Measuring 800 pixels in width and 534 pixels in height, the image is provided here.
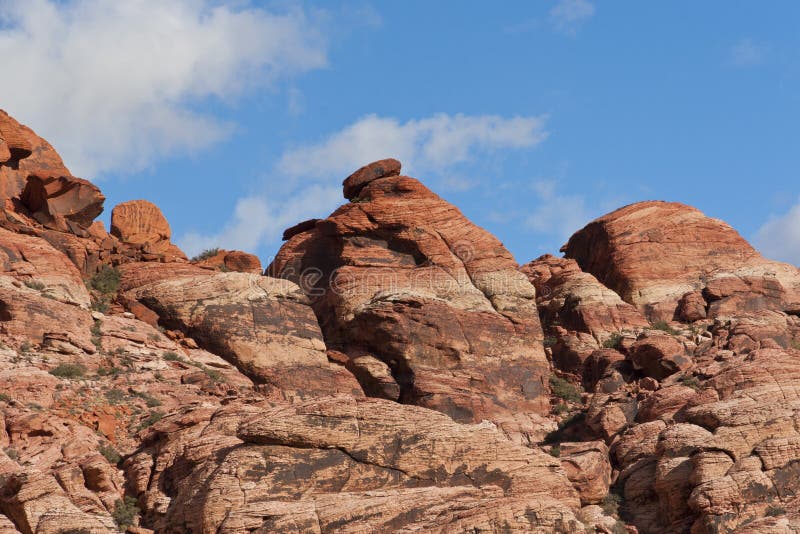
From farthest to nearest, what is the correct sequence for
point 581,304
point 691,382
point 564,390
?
1. point 581,304
2. point 564,390
3. point 691,382

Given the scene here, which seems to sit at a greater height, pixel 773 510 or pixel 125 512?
pixel 125 512

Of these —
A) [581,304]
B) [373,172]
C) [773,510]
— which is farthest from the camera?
[373,172]

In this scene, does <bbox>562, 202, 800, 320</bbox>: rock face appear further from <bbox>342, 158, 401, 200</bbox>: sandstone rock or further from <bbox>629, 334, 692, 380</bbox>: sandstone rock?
<bbox>342, 158, 401, 200</bbox>: sandstone rock

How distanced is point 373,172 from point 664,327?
590 inches

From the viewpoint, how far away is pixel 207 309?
61.2 m

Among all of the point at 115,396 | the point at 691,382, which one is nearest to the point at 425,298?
the point at 691,382

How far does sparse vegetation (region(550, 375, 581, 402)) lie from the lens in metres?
62.4

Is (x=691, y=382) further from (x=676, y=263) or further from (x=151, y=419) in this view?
(x=151, y=419)

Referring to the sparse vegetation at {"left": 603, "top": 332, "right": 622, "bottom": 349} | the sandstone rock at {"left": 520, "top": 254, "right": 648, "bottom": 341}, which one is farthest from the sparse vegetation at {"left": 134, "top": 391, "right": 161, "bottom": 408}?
the sandstone rock at {"left": 520, "top": 254, "right": 648, "bottom": 341}

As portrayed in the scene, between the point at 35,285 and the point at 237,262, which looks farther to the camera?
the point at 237,262

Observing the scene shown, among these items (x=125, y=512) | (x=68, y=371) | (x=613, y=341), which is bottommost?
(x=125, y=512)

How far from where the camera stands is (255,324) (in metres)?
60.8

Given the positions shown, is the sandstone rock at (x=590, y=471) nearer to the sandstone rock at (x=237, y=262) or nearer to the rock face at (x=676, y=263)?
the rock face at (x=676, y=263)

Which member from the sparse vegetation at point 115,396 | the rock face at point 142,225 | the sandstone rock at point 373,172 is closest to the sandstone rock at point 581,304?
the sandstone rock at point 373,172
